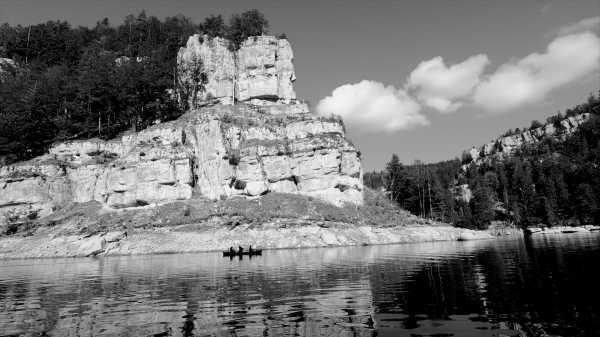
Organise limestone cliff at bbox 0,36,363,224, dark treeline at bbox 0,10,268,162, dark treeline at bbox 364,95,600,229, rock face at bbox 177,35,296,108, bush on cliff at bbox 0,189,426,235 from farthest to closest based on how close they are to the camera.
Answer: dark treeline at bbox 364,95,600,229 → rock face at bbox 177,35,296,108 → dark treeline at bbox 0,10,268,162 → limestone cliff at bbox 0,36,363,224 → bush on cliff at bbox 0,189,426,235

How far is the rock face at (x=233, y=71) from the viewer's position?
Result: 101 meters

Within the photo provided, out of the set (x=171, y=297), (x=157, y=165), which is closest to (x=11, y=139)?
(x=157, y=165)

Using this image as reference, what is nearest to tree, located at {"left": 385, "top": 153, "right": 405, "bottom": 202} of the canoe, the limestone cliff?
the limestone cliff

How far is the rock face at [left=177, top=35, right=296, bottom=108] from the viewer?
101375 mm

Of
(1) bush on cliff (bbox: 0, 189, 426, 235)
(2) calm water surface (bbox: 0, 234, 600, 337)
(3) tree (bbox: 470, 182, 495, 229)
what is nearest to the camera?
(2) calm water surface (bbox: 0, 234, 600, 337)

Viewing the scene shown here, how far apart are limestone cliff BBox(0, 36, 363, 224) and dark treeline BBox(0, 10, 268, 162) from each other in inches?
259

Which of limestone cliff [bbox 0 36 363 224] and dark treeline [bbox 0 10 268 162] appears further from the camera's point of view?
dark treeline [bbox 0 10 268 162]

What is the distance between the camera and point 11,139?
84.9 m

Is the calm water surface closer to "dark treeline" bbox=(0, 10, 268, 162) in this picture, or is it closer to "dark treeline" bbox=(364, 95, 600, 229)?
"dark treeline" bbox=(0, 10, 268, 162)

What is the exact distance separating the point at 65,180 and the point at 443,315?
8569 centimetres

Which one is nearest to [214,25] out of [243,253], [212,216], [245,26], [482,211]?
[245,26]

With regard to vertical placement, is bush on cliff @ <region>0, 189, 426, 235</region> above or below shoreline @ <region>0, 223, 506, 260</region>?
above

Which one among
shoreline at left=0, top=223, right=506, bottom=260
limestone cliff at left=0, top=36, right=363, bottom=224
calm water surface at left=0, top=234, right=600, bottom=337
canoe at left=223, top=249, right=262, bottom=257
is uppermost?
limestone cliff at left=0, top=36, right=363, bottom=224

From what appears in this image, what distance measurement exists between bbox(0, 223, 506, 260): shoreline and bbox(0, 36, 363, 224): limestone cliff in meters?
11.7
